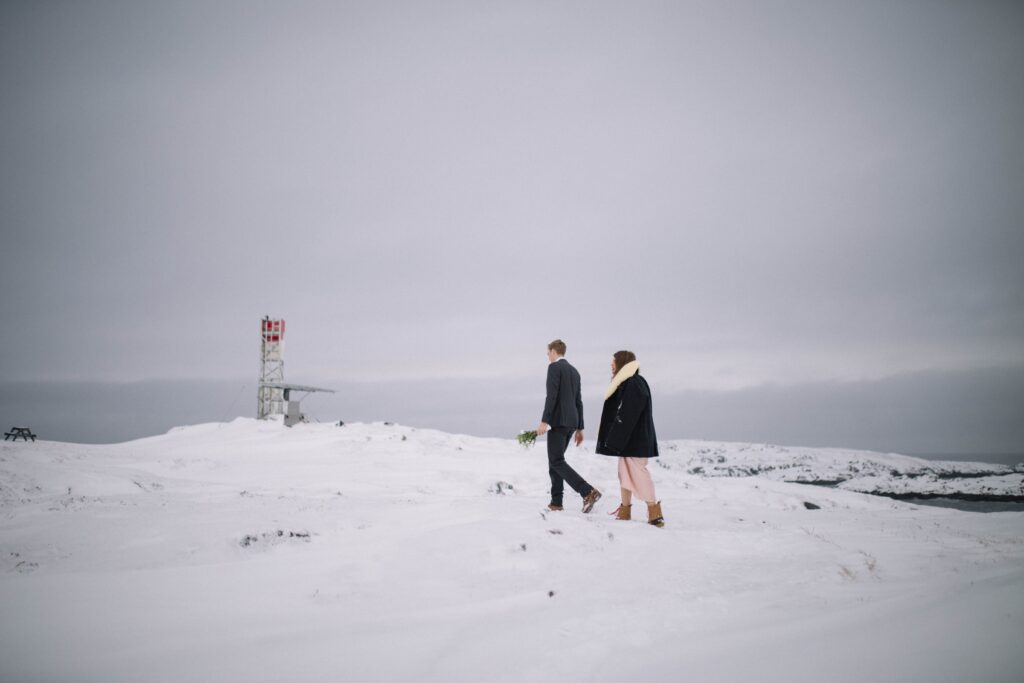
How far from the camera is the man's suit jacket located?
7496 mm

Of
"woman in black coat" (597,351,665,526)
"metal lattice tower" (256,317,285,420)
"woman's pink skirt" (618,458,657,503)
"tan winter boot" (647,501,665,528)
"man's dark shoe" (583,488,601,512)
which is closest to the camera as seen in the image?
"tan winter boot" (647,501,665,528)

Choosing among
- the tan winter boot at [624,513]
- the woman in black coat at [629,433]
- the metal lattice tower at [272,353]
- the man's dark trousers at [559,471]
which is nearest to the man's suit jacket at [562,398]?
the man's dark trousers at [559,471]

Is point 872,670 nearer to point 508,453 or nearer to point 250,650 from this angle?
point 250,650

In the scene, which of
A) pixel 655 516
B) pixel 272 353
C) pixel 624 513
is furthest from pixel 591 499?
pixel 272 353

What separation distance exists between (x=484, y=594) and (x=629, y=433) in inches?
137

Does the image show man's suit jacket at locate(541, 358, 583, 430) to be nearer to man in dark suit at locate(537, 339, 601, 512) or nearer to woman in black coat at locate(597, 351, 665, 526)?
man in dark suit at locate(537, 339, 601, 512)

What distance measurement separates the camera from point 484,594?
4039mm

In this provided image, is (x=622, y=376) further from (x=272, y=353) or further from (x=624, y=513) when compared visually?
(x=272, y=353)

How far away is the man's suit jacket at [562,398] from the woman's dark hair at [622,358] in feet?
2.24

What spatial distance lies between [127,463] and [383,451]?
22.1ft

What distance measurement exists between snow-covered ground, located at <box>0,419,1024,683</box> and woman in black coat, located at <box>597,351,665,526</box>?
0.51m

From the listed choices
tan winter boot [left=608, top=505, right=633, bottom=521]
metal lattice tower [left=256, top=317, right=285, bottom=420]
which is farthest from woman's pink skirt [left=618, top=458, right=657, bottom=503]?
metal lattice tower [left=256, top=317, right=285, bottom=420]

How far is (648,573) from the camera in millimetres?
4461

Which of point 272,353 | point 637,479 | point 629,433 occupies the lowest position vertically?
point 637,479
